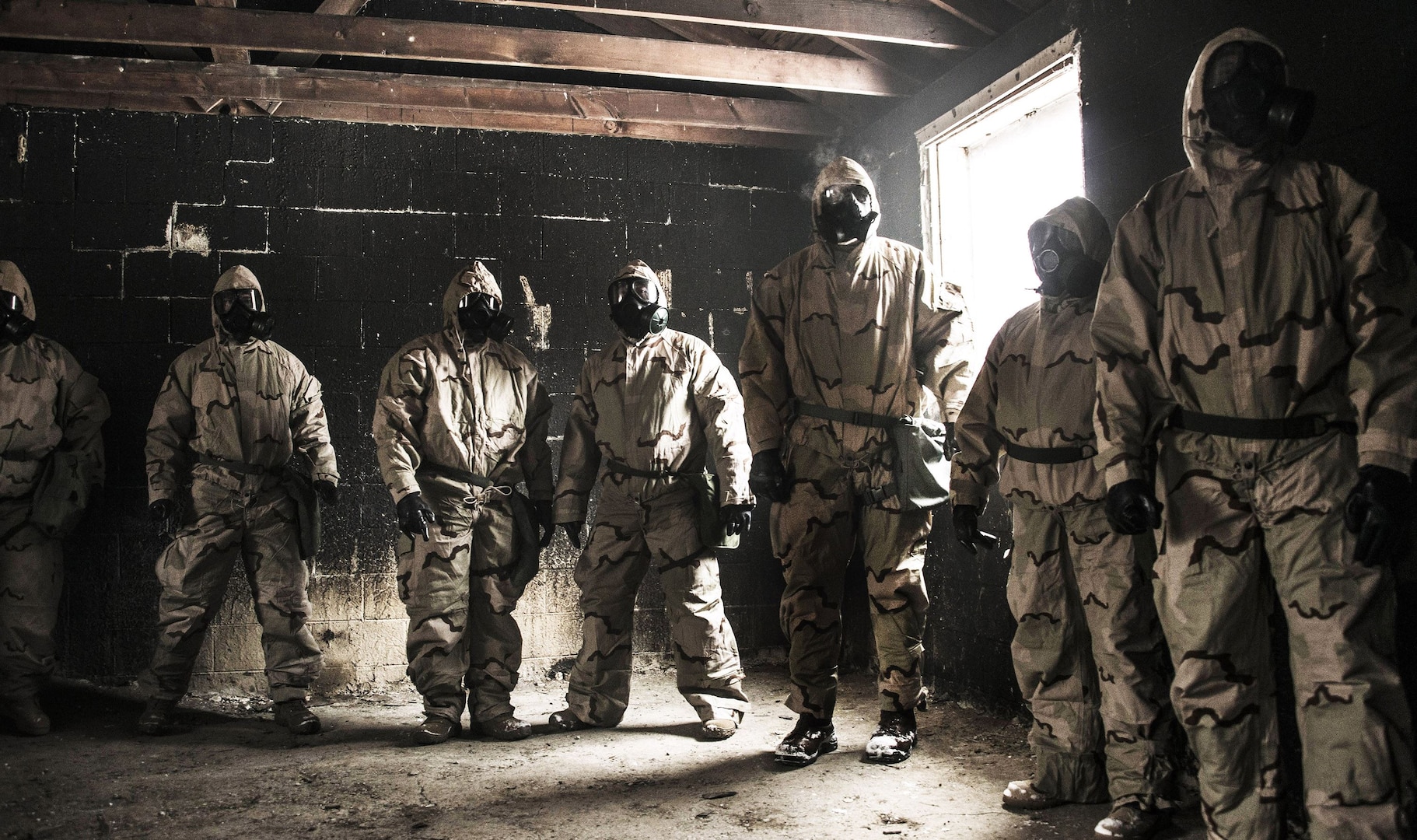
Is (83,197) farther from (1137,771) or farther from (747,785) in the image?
(1137,771)

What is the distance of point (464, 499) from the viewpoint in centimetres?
399

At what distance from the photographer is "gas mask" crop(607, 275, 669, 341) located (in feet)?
13.6

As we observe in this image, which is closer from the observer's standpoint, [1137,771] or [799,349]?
[1137,771]

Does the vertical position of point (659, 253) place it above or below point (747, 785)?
above

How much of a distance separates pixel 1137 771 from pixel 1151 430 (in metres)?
0.95

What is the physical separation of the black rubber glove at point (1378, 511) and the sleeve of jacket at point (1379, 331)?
3 centimetres

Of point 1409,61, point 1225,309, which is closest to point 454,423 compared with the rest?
point 1225,309

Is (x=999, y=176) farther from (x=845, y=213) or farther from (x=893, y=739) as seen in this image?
(x=893, y=739)

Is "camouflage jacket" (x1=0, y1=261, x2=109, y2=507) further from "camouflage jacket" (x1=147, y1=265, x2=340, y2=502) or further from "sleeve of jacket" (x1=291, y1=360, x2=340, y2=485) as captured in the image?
"sleeve of jacket" (x1=291, y1=360, x2=340, y2=485)

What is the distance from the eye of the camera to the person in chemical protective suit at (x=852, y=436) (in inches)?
133

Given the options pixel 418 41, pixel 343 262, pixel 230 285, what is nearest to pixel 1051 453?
pixel 418 41

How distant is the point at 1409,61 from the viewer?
2.36m

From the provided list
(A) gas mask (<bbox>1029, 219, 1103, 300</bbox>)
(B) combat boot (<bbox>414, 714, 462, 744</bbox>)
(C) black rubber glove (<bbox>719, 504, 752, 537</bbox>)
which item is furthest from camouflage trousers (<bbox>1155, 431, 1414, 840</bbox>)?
(B) combat boot (<bbox>414, 714, 462, 744</bbox>)

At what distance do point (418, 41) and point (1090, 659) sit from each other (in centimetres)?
351
